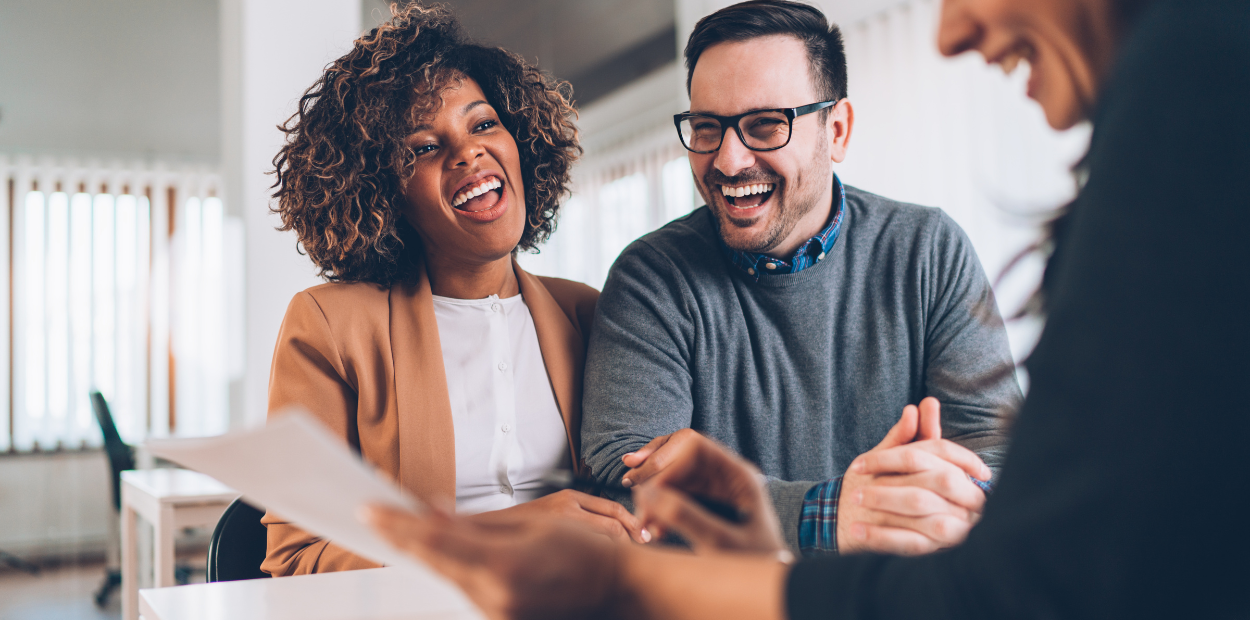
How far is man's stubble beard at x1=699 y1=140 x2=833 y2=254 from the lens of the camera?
1.42 meters

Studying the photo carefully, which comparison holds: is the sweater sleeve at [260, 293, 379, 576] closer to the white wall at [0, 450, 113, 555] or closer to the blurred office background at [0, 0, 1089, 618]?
the blurred office background at [0, 0, 1089, 618]

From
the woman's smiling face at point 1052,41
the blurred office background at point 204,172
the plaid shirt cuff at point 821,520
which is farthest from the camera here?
the blurred office background at point 204,172

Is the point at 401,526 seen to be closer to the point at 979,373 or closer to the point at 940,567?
the point at 940,567

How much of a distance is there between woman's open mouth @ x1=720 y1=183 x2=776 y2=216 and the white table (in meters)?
1.85

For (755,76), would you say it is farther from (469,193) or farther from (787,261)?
(469,193)

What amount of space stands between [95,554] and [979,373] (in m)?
7.22

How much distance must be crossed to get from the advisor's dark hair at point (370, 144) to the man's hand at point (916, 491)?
1003 millimetres

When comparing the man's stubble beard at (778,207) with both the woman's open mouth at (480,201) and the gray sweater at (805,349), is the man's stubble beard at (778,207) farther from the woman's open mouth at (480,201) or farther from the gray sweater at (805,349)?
the woman's open mouth at (480,201)

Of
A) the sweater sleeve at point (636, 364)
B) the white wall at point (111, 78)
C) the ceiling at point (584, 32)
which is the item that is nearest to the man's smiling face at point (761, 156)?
the sweater sleeve at point (636, 364)

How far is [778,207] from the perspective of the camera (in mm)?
1428

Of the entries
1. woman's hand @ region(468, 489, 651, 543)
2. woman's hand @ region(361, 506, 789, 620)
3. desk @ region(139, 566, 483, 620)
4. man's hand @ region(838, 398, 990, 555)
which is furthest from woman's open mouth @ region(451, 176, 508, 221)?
woman's hand @ region(361, 506, 789, 620)

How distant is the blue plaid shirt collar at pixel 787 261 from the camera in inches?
56.7

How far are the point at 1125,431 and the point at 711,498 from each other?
0.89 ft

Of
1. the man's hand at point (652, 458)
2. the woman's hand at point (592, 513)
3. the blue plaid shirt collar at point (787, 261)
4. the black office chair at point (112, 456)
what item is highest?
the blue plaid shirt collar at point (787, 261)
